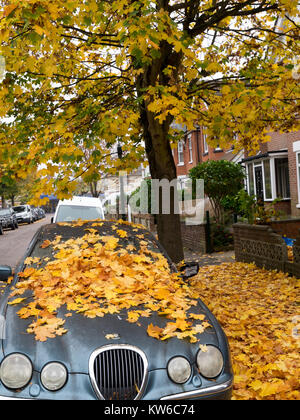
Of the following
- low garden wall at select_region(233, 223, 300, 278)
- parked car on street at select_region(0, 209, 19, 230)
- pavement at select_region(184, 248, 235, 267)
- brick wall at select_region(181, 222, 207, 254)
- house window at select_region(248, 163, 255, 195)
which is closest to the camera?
low garden wall at select_region(233, 223, 300, 278)

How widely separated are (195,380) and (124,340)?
23.2 inches

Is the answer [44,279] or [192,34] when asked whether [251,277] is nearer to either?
[192,34]

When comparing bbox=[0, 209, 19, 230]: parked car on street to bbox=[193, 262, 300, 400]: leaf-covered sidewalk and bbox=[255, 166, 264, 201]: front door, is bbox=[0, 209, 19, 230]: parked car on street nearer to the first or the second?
bbox=[255, 166, 264, 201]: front door

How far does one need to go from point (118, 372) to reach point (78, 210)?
11.1 meters

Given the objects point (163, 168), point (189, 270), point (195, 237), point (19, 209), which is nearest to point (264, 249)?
point (163, 168)

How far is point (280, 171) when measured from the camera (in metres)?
22.3

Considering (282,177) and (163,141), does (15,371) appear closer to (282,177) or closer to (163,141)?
(163,141)

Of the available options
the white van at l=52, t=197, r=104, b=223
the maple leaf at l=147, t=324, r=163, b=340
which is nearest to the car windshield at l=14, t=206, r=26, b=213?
the white van at l=52, t=197, r=104, b=223

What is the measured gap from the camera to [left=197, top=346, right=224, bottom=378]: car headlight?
3.37 meters

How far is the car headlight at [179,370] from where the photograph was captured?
3.26 m

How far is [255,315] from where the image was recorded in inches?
267

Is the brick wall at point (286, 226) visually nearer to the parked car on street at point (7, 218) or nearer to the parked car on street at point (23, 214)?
the parked car on street at point (7, 218)

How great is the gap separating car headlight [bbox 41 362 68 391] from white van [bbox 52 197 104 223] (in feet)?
34.9
